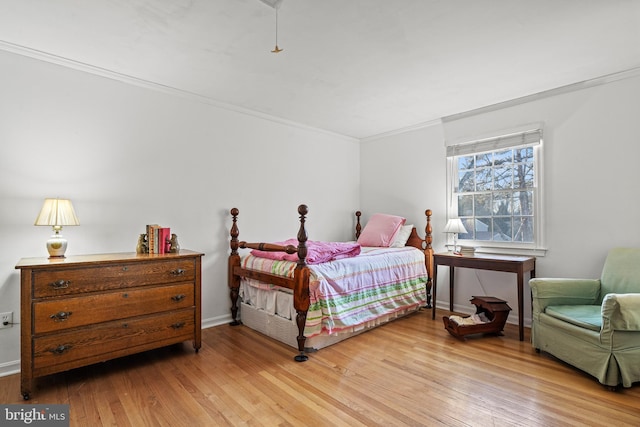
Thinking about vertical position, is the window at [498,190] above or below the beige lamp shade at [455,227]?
above

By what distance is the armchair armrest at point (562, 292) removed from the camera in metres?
2.70

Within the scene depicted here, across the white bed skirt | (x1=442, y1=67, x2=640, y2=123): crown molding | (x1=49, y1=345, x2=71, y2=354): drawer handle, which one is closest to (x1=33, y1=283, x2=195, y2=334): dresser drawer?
(x1=49, y1=345, x2=71, y2=354): drawer handle

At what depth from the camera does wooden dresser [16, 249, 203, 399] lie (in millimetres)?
2082

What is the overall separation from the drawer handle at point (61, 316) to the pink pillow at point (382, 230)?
10.4 ft

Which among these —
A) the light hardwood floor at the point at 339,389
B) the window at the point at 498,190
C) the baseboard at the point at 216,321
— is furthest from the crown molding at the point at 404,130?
the baseboard at the point at 216,321

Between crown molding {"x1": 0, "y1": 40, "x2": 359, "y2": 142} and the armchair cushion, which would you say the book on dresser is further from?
the armchair cushion

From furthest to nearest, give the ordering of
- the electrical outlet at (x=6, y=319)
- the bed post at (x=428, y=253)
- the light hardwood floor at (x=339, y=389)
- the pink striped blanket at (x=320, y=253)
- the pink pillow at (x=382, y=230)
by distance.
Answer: the pink pillow at (x=382, y=230) → the bed post at (x=428, y=253) → the pink striped blanket at (x=320, y=253) → the electrical outlet at (x=6, y=319) → the light hardwood floor at (x=339, y=389)

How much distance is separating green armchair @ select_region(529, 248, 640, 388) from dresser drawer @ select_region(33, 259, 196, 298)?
290cm

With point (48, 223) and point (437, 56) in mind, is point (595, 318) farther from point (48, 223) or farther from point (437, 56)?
point (48, 223)

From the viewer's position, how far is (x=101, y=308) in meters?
2.32

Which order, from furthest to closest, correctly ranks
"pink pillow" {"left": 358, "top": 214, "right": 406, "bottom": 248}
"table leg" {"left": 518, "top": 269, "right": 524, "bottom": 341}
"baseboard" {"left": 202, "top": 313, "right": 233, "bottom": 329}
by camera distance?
"pink pillow" {"left": 358, "top": 214, "right": 406, "bottom": 248}, "baseboard" {"left": 202, "top": 313, "right": 233, "bottom": 329}, "table leg" {"left": 518, "top": 269, "right": 524, "bottom": 341}

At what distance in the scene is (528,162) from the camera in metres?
3.54

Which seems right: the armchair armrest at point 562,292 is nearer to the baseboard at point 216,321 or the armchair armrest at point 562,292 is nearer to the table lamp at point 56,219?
the baseboard at point 216,321

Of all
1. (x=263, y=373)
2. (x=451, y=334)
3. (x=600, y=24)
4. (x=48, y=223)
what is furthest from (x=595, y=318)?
(x=48, y=223)
